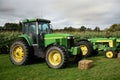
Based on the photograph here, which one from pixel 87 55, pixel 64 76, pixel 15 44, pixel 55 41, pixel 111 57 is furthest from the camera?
pixel 87 55

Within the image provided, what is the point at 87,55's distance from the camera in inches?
545

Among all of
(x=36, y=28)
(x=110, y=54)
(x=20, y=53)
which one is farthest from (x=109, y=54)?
(x=20, y=53)

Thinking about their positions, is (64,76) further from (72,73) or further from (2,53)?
(2,53)

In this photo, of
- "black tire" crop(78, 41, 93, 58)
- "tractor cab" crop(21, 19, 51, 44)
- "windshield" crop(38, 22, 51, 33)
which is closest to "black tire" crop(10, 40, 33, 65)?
"tractor cab" crop(21, 19, 51, 44)

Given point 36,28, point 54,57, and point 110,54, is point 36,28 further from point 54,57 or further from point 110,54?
point 110,54

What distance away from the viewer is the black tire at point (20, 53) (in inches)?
415

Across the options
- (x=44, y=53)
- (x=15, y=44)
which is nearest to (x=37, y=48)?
(x=44, y=53)

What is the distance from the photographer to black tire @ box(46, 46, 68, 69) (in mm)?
9234

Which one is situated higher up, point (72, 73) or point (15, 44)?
point (15, 44)

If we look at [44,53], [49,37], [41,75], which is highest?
[49,37]

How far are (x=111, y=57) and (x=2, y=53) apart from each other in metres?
9.07

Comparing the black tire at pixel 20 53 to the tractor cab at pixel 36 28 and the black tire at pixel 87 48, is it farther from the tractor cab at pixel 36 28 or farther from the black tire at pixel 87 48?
the black tire at pixel 87 48

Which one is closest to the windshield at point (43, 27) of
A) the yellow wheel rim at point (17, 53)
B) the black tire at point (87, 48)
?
the yellow wheel rim at point (17, 53)

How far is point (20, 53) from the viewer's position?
11.1m
